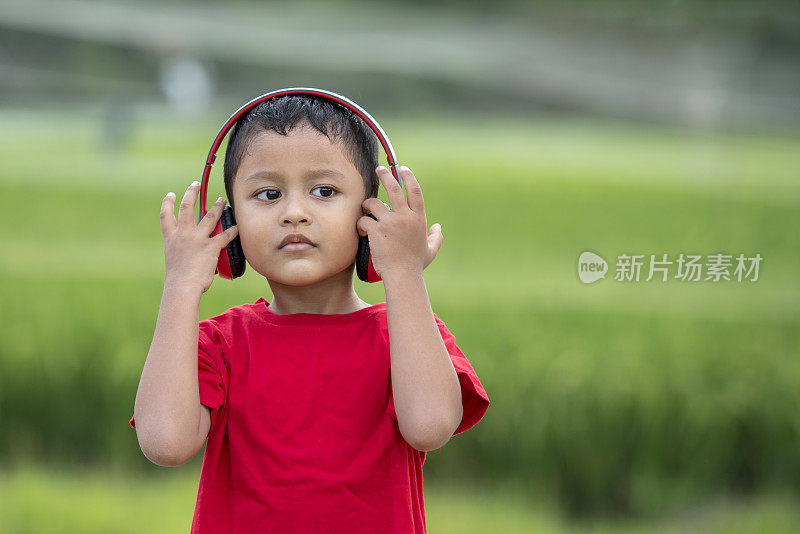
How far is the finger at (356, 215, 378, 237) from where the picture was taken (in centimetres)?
113

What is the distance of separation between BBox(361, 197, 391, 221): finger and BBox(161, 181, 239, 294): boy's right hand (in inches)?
6.9

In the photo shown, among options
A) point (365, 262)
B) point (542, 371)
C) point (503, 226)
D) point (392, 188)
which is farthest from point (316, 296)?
point (503, 226)

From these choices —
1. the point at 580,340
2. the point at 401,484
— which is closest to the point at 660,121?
the point at 580,340

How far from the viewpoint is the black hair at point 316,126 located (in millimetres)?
1158

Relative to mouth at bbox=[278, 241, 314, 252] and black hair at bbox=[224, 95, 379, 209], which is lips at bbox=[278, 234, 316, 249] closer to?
mouth at bbox=[278, 241, 314, 252]

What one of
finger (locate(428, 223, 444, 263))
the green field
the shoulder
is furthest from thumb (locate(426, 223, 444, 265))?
the green field

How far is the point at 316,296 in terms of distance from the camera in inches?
48.0

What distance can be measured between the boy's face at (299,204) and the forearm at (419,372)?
0.09 m

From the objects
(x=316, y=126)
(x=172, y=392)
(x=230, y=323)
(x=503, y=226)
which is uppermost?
(x=503, y=226)

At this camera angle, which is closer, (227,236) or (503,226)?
(227,236)

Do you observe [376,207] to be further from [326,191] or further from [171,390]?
[171,390]

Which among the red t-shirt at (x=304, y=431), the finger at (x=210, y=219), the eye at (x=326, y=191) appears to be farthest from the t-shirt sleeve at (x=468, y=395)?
the finger at (x=210, y=219)

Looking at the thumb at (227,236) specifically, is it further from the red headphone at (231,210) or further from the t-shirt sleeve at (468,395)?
the t-shirt sleeve at (468,395)

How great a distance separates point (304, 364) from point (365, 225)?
7.7 inches
